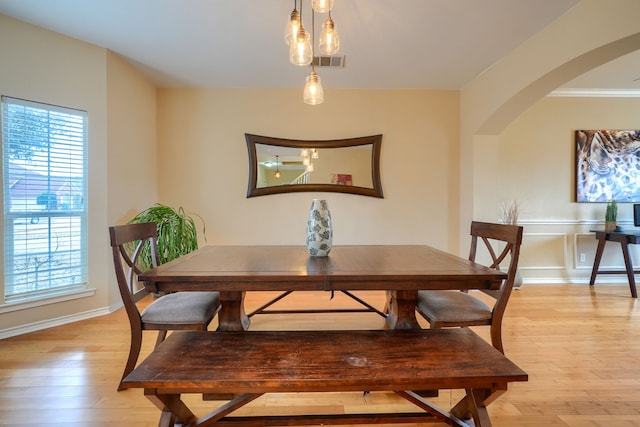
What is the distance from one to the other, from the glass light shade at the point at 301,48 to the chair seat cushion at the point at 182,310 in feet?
4.85

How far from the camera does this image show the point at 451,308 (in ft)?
5.46

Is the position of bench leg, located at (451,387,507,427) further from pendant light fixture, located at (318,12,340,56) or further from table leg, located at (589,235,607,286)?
table leg, located at (589,235,607,286)

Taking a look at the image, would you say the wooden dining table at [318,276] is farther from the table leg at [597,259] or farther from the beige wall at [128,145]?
the table leg at [597,259]

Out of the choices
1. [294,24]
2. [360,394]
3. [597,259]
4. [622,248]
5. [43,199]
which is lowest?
[360,394]

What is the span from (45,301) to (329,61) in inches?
133

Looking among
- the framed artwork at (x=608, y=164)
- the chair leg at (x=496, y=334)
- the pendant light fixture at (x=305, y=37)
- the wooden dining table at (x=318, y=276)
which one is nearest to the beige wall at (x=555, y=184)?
the framed artwork at (x=608, y=164)

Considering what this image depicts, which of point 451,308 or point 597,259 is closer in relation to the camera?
point 451,308

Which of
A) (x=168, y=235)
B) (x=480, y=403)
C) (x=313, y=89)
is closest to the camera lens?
(x=480, y=403)

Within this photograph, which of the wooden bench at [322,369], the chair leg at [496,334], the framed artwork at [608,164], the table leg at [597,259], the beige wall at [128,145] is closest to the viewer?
the wooden bench at [322,369]

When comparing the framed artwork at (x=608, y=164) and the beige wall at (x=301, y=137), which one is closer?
the beige wall at (x=301, y=137)

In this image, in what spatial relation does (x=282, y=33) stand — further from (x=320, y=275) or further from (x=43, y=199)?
(x=43, y=199)

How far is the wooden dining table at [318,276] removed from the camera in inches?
51.4

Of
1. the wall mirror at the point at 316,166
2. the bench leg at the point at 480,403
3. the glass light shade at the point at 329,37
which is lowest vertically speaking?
the bench leg at the point at 480,403

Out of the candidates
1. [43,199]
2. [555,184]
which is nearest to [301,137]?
[43,199]
